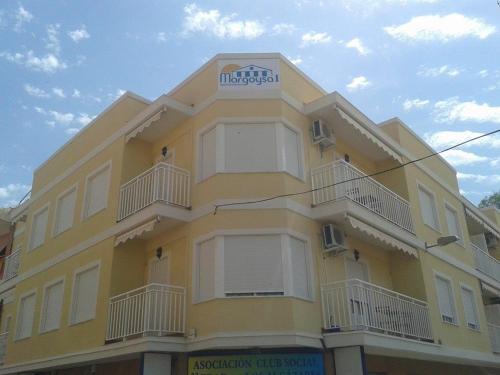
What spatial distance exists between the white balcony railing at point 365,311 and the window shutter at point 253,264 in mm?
1450

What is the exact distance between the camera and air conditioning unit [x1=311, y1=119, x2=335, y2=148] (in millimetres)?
14148

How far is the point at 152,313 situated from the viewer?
12.5 metres

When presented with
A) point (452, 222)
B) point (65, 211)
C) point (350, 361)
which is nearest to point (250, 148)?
point (350, 361)

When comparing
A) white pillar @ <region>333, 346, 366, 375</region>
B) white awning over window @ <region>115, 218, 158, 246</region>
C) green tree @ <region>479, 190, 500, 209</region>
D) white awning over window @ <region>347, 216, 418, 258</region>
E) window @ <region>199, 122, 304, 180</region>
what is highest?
green tree @ <region>479, 190, 500, 209</region>

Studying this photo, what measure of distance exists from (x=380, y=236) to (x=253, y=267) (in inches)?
161

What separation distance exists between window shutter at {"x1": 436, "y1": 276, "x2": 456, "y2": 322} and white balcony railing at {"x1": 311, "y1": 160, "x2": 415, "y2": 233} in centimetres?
215

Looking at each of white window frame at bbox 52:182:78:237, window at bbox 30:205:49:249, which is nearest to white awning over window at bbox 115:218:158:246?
white window frame at bbox 52:182:78:237

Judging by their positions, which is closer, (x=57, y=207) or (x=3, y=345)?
(x=57, y=207)

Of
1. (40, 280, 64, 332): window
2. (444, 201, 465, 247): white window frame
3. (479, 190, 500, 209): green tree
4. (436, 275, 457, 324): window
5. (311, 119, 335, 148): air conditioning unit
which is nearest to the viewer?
(311, 119, 335, 148): air conditioning unit

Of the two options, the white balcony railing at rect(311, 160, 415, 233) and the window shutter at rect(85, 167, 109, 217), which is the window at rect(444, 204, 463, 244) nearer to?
the white balcony railing at rect(311, 160, 415, 233)

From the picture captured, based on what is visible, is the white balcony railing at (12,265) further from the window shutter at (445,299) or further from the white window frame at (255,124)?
the window shutter at (445,299)

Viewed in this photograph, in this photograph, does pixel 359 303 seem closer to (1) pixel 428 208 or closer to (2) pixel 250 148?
(2) pixel 250 148

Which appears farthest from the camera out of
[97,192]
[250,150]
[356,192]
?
[97,192]

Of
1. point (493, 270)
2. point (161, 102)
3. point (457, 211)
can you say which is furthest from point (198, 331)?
point (493, 270)
